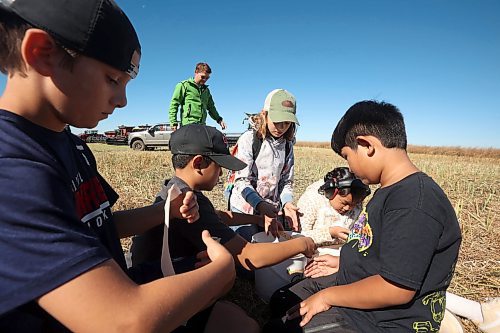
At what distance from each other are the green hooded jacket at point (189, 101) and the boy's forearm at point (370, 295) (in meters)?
5.62

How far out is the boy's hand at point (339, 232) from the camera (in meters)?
3.22

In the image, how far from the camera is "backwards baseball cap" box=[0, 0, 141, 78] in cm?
74

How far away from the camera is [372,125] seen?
171 centimetres

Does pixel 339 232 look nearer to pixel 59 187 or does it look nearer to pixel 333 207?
pixel 333 207

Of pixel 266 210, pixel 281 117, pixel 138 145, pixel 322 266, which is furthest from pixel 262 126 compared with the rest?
pixel 138 145

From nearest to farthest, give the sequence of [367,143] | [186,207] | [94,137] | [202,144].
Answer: [186,207], [367,143], [202,144], [94,137]

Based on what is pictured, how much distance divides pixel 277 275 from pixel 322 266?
15.1 inches

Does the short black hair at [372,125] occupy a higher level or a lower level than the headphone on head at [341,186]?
higher

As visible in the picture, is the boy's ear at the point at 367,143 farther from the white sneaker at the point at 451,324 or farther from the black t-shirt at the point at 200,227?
the white sneaker at the point at 451,324

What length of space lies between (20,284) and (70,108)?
0.46 m

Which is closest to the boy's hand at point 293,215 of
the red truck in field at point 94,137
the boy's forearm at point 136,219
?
the boy's forearm at point 136,219

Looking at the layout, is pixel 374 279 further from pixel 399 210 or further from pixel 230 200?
pixel 230 200

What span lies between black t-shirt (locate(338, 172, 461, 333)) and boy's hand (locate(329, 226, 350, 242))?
1.55 m

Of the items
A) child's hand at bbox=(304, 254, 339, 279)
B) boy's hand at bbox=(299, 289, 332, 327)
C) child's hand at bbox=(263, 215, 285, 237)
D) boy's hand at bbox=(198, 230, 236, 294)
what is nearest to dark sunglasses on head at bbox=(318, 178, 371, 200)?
child's hand at bbox=(263, 215, 285, 237)
